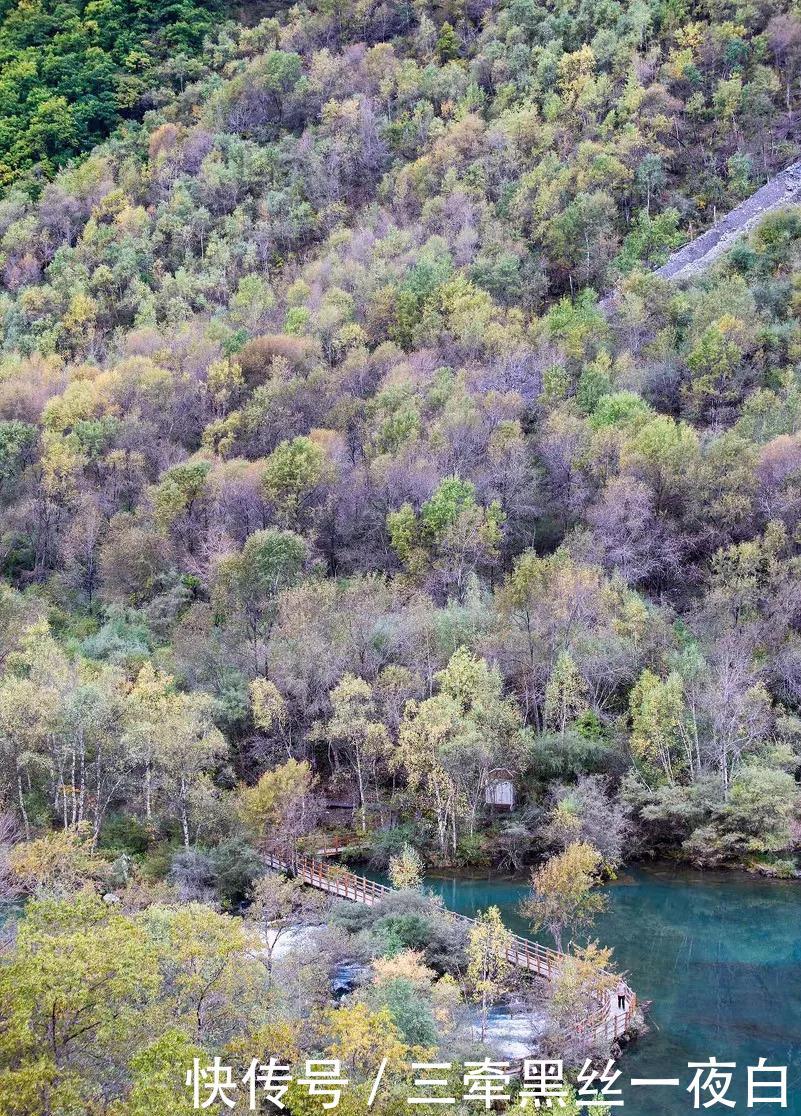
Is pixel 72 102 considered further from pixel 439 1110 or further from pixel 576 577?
pixel 439 1110

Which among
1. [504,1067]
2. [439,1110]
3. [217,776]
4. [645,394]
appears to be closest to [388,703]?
[217,776]

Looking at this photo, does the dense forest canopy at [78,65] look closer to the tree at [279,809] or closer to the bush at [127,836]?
the bush at [127,836]

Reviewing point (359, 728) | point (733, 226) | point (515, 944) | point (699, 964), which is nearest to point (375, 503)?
point (359, 728)

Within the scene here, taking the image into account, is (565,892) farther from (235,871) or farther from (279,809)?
(279,809)

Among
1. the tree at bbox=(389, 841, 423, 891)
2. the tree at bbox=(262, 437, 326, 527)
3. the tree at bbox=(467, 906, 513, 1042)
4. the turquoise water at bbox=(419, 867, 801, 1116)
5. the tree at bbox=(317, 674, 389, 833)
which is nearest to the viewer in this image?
the turquoise water at bbox=(419, 867, 801, 1116)

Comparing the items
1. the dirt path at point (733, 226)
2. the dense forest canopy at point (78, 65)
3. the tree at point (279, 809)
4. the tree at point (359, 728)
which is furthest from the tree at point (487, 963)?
the dense forest canopy at point (78, 65)

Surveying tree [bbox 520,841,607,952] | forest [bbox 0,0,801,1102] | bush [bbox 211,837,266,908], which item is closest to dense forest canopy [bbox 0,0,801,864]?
forest [bbox 0,0,801,1102]

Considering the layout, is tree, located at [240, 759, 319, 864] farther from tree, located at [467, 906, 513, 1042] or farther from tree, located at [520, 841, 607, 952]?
tree, located at [467, 906, 513, 1042]
